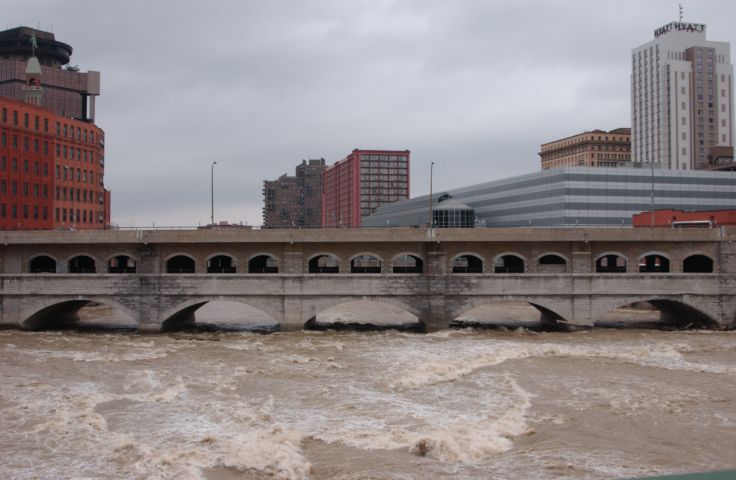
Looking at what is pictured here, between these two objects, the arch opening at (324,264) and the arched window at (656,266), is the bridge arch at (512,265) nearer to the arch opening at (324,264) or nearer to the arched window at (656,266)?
the arched window at (656,266)

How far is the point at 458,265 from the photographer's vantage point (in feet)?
175

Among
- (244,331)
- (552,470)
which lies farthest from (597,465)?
(244,331)

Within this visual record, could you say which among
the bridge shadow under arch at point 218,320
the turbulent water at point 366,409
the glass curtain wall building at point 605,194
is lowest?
the turbulent water at point 366,409

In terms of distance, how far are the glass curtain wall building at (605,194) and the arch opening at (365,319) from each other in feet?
128

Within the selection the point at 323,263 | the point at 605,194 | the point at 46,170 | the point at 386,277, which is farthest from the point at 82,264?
the point at 605,194

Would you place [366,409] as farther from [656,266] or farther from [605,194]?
[605,194]

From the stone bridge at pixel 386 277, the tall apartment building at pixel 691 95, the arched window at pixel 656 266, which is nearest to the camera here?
the stone bridge at pixel 386 277

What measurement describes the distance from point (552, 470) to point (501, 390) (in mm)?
9782

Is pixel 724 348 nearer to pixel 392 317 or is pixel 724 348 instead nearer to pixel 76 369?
pixel 392 317

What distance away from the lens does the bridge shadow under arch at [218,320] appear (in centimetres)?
4581

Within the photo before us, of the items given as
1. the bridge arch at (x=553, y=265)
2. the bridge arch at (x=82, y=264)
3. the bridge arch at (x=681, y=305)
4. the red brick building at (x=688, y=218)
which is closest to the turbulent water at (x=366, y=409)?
the bridge arch at (x=681, y=305)

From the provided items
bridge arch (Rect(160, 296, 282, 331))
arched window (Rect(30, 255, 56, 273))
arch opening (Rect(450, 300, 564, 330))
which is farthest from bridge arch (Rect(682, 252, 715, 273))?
arched window (Rect(30, 255, 56, 273))

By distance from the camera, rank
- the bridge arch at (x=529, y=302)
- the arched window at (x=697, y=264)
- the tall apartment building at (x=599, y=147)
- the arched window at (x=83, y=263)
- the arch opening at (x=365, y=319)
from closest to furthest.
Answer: the bridge arch at (x=529, y=302)
the arched window at (x=697, y=264)
the arch opening at (x=365, y=319)
the arched window at (x=83, y=263)
the tall apartment building at (x=599, y=147)

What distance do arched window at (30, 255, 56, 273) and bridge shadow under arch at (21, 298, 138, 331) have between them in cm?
300
